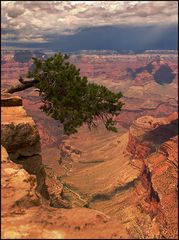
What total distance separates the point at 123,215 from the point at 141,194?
12909 millimetres

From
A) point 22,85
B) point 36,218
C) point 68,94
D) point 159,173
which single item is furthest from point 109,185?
point 36,218

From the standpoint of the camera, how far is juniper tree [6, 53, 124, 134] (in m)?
31.8

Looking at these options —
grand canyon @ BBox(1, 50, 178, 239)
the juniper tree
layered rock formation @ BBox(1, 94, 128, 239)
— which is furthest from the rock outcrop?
layered rock formation @ BBox(1, 94, 128, 239)

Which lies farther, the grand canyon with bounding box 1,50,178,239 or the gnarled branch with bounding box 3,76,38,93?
the gnarled branch with bounding box 3,76,38,93

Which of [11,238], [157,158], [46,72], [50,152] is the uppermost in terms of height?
[46,72]

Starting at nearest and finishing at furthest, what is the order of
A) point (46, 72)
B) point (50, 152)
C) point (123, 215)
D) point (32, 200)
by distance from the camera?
point (32, 200)
point (46, 72)
point (123, 215)
point (50, 152)

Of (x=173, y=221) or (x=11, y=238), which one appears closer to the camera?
(x=11, y=238)

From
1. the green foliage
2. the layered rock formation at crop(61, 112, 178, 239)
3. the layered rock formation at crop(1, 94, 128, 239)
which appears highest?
the green foliage

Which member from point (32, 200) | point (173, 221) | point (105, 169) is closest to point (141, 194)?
point (173, 221)

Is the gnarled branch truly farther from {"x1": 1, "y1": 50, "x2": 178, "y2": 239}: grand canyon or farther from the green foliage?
{"x1": 1, "y1": 50, "x2": 178, "y2": 239}: grand canyon

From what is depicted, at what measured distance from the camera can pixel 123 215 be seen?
313 ft

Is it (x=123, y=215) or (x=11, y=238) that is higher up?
(x=11, y=238)

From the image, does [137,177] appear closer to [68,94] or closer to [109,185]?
[109,185]

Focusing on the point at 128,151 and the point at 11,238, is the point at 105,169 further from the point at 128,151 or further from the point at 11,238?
the point at 11,238
